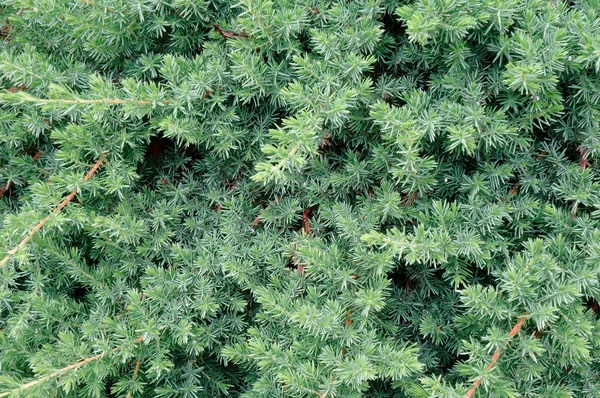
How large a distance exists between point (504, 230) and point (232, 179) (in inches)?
38.8

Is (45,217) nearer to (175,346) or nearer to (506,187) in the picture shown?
(175,346)

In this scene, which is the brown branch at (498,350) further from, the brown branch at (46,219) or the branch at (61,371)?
the brown branch at (46,219)

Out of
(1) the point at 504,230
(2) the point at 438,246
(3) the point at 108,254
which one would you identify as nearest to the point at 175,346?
(3) the point at 108,254

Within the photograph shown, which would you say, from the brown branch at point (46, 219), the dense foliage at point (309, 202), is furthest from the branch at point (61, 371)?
the brown branch at point (46, 219)

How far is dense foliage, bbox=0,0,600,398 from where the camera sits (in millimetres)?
1519

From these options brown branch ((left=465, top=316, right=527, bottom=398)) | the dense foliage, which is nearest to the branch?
the dense foliage

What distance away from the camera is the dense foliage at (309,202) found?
1519mm

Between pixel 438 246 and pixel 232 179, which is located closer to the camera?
pixel 438 246

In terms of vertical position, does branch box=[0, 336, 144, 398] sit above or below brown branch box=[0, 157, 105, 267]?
below

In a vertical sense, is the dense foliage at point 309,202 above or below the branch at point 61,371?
above

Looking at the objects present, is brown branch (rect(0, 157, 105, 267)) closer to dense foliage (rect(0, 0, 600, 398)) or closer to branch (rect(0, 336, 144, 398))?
dense foliage (rect(0, 0, 600, 398))

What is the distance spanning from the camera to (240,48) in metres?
1.71

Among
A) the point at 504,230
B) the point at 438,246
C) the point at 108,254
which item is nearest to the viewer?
the point at 438,246

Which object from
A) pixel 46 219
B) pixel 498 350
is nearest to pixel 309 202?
pixel 498 350
